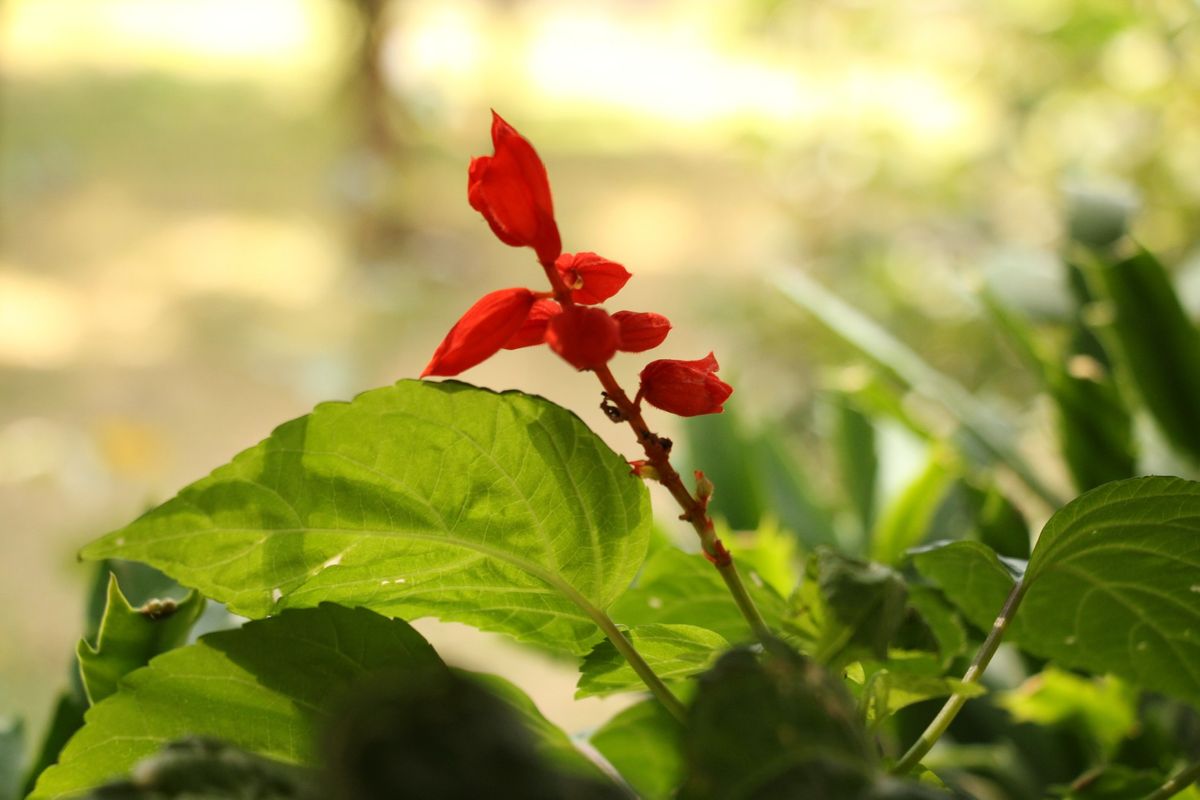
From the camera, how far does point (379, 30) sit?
269 cm

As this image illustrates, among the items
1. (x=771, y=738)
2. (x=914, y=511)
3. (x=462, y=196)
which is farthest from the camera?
(x=462, y=196)

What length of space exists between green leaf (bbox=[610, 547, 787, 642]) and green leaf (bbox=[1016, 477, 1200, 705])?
78 millimetres

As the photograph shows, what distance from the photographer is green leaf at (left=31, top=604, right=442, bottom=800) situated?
234mm

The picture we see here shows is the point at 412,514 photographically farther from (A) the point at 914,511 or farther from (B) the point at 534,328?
(A) the point at 914,511

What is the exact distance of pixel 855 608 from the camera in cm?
22

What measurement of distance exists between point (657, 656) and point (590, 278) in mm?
86

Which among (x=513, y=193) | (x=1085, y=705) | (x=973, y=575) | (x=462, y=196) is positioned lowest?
(x=1085, y=705)

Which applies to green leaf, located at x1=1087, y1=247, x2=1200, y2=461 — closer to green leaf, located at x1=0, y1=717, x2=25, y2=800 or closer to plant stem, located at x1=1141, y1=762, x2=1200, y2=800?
plant stem, located at x1=1141, y1=762, x2=1200, y2=800

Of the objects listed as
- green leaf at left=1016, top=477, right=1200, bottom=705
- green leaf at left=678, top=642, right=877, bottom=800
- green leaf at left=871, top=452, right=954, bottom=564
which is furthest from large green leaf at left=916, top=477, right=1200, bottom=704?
green leaf at left=871, top=452, right=954, bottom=564

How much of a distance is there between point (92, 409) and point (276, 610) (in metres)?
2.57

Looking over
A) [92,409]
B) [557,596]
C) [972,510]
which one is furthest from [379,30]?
[557,596]

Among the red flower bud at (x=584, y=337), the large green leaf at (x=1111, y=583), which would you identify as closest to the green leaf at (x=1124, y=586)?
the large green leaf at (x=1111, y=583)

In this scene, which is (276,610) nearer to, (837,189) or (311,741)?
(311,741)

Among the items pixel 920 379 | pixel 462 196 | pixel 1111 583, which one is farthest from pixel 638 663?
pixel 462 196
